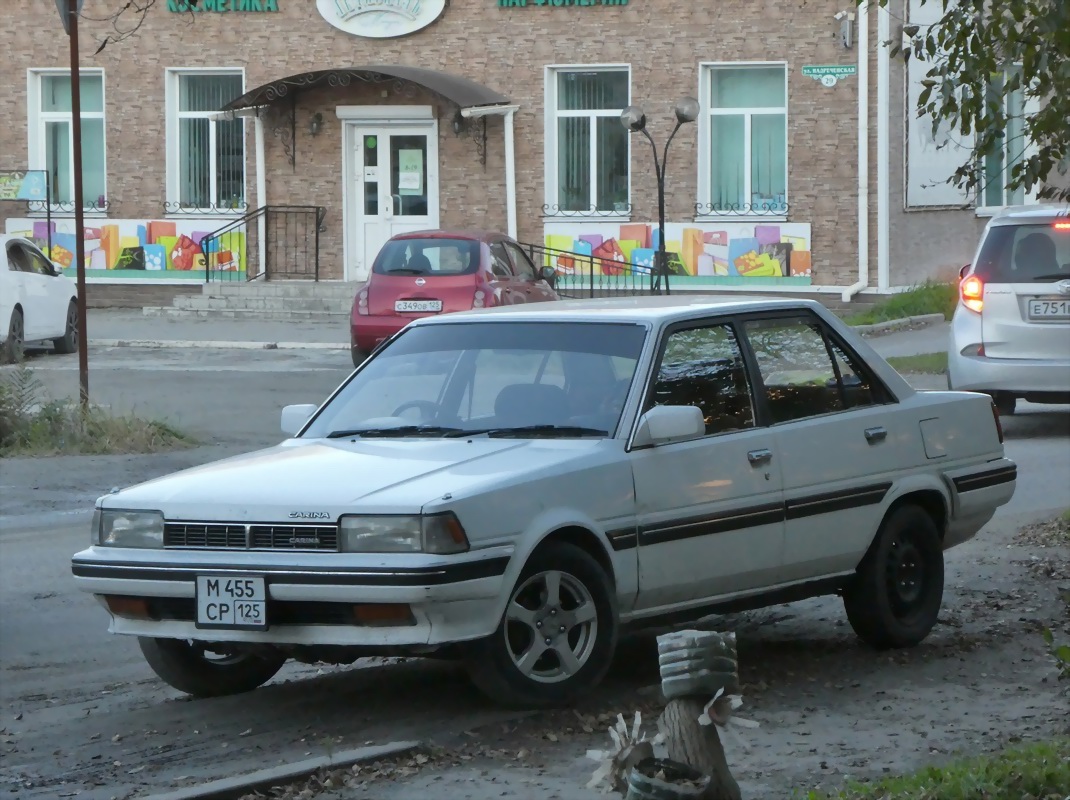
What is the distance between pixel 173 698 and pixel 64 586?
118 inches

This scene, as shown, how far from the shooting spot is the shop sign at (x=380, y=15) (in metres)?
31.0

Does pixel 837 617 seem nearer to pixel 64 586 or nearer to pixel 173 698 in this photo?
pixel 173 698

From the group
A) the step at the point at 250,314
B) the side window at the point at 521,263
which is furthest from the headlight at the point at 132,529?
the step at the point at 250,314

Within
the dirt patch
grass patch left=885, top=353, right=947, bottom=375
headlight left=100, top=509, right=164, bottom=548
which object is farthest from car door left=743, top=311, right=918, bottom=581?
grass patch left=885, top=353, right=947, bottom=375

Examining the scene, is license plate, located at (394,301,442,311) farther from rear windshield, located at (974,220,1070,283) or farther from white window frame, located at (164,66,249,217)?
white window frame, located at (164,66,249,217)

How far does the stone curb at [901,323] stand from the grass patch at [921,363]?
3.56 m

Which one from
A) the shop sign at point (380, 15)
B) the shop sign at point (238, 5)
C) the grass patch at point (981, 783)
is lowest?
the grass patch at point (981, 783)

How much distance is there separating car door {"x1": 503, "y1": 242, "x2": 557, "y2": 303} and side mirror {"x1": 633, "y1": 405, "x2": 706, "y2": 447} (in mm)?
15219

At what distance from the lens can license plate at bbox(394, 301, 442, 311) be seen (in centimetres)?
2134

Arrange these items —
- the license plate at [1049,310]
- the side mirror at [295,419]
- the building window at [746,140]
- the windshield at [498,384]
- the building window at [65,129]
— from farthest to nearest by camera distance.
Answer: the building window at [65,129] < the building window at [746,140] < the license plate at [1049,310] < the side mirror at [295,419] < the windshield at [498,384]

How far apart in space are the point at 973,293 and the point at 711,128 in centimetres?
1586

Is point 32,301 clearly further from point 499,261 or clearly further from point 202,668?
point 202,668

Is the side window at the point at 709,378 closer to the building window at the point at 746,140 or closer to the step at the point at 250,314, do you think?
the step at the point at 250,314

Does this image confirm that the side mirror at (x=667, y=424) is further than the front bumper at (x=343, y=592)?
Yes
